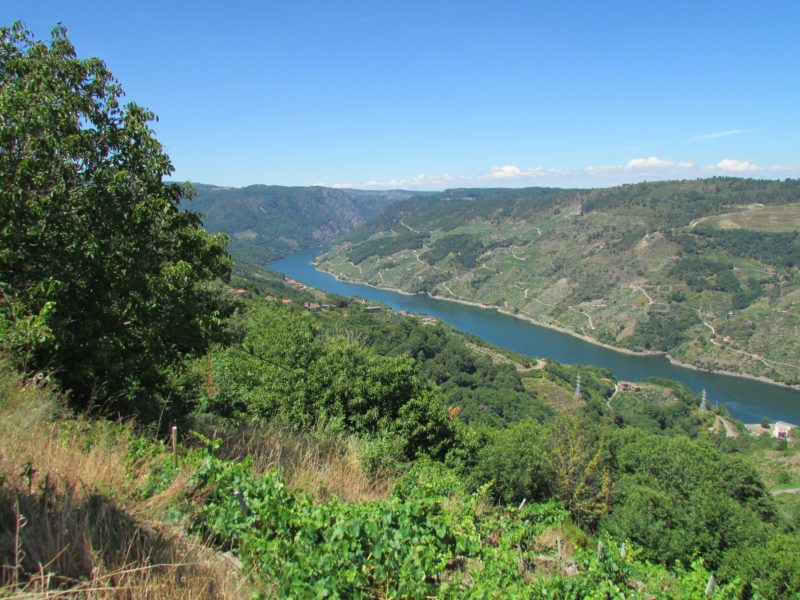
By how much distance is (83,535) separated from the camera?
5.60 feet

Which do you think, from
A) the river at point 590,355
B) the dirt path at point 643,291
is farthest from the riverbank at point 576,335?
the dirt path at point 643,291

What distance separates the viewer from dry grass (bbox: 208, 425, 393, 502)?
340cm

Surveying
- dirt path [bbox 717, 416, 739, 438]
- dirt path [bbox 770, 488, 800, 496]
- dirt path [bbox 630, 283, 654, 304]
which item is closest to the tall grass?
dirt path [bbox 770, 488, 800, 496]

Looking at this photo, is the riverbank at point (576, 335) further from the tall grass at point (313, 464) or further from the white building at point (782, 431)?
the tall grass at point (313, 464)

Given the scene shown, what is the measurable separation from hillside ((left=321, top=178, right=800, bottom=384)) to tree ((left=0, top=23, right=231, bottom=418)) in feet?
240

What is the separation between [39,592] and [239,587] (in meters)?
0.65

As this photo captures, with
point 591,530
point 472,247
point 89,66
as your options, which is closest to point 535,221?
point 472,247

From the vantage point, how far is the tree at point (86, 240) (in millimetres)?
3771

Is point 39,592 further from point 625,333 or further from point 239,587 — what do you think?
point 625,333

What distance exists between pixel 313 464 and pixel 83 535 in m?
2.02

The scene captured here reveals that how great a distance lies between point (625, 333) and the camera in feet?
253

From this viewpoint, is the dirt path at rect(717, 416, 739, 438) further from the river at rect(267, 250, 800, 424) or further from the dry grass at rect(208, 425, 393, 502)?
the dry grass at rect(208, 425, 393, 502)

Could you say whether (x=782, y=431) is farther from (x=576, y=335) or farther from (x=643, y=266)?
(x=643, y=266)

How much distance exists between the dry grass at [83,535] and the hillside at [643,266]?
74.0m
